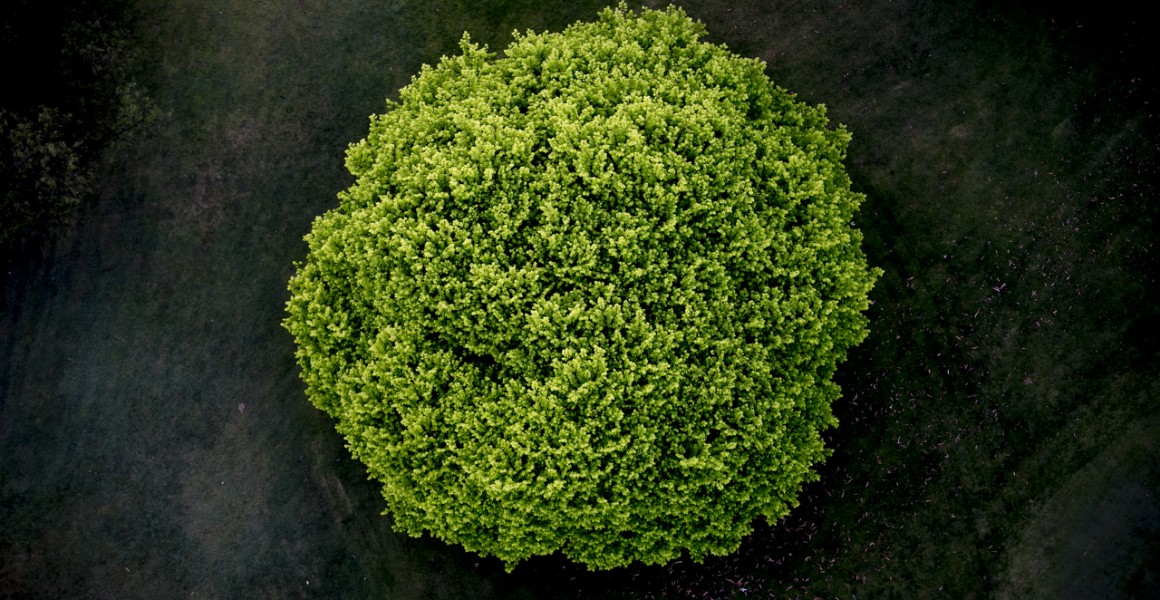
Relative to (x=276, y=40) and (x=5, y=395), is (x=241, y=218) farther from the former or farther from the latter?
(x=5, y=395)

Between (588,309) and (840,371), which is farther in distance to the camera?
(840,371)

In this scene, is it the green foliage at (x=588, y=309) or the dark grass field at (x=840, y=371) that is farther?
the dark grass field at (x=840, y=371)

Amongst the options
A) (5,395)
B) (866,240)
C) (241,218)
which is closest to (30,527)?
(5,395)

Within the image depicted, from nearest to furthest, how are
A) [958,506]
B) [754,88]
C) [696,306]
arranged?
[696,306]
[754,88]
[958,506]

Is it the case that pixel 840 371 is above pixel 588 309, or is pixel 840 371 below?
below
